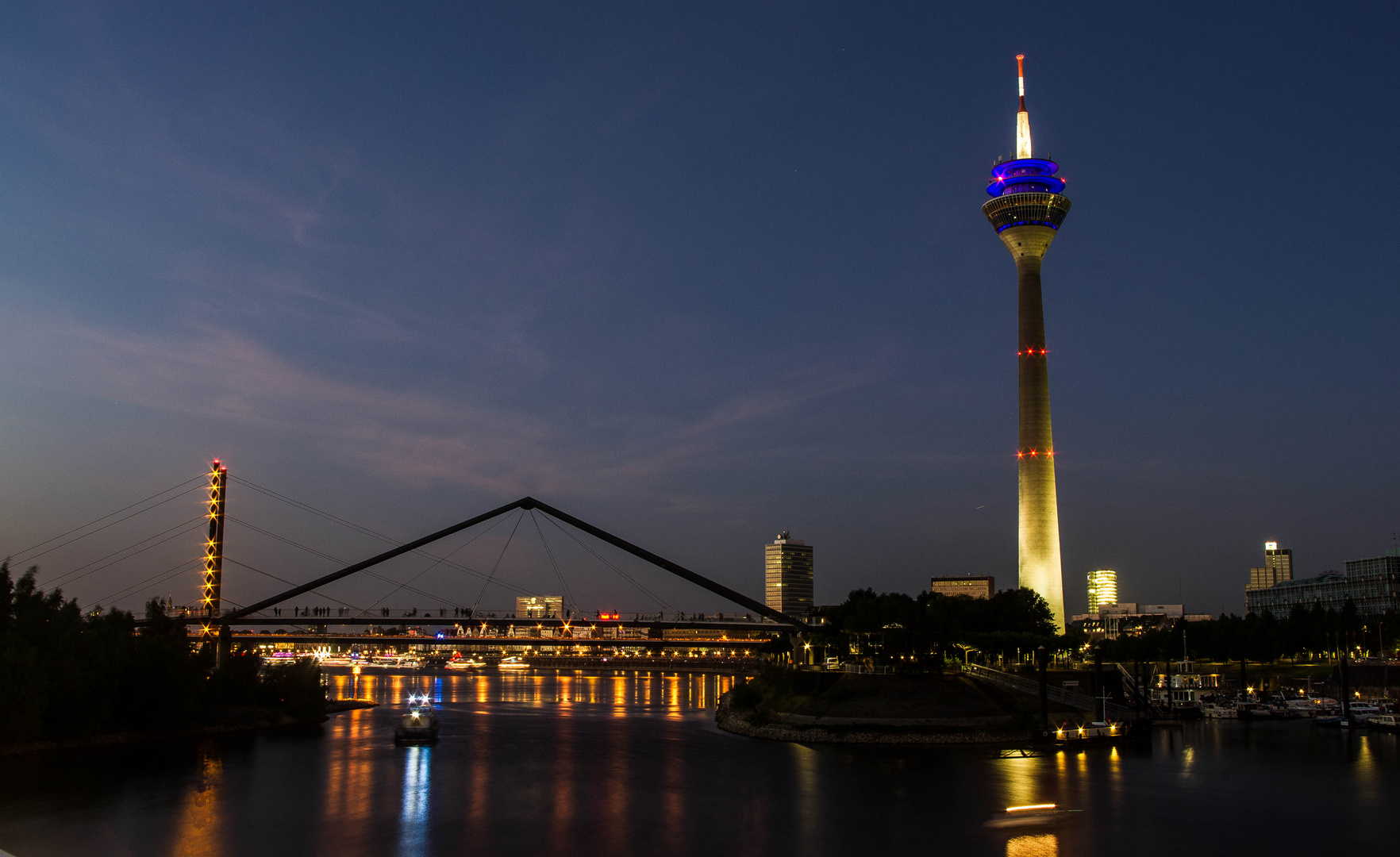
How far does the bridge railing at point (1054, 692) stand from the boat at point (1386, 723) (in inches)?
781

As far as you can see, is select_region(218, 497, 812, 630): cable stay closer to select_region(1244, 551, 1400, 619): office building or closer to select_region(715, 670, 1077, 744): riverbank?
select_region(715, 670, 1077, 744): riverbank

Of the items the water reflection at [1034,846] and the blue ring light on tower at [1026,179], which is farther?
the blue ring light on tower at [1026,179]

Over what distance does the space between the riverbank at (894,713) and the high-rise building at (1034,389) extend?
65.3 metres

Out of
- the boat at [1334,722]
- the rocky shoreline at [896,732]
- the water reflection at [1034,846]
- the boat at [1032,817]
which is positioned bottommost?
the boat at [1334,722]

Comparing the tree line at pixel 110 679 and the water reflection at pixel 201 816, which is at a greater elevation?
the tree line at pixel 110 679

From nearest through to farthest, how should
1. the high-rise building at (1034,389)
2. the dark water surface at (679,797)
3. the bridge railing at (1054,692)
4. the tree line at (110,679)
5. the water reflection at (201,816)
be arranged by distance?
the water reflection at (201,816)
the dark water surface at (679,797)
the tree line at (110,679)
the bridge railing at (1054,692)
the high-rise building at (1034,389)

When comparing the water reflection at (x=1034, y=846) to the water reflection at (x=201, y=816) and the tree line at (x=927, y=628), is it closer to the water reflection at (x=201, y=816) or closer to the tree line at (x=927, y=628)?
the water reflection at (x=201, y=816)

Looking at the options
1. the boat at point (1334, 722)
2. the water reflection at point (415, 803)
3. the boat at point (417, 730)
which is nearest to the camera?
the water reflection at point (415, 803)

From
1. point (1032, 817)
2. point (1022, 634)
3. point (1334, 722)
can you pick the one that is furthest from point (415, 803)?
point (1334, 722)

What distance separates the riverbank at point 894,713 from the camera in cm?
6912

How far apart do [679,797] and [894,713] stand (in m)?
24.3

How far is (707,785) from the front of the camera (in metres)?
53.8

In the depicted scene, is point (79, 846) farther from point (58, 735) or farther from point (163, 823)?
point (58, 735)

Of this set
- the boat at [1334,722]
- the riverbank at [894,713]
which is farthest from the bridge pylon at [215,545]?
the boat at [1334,722]
